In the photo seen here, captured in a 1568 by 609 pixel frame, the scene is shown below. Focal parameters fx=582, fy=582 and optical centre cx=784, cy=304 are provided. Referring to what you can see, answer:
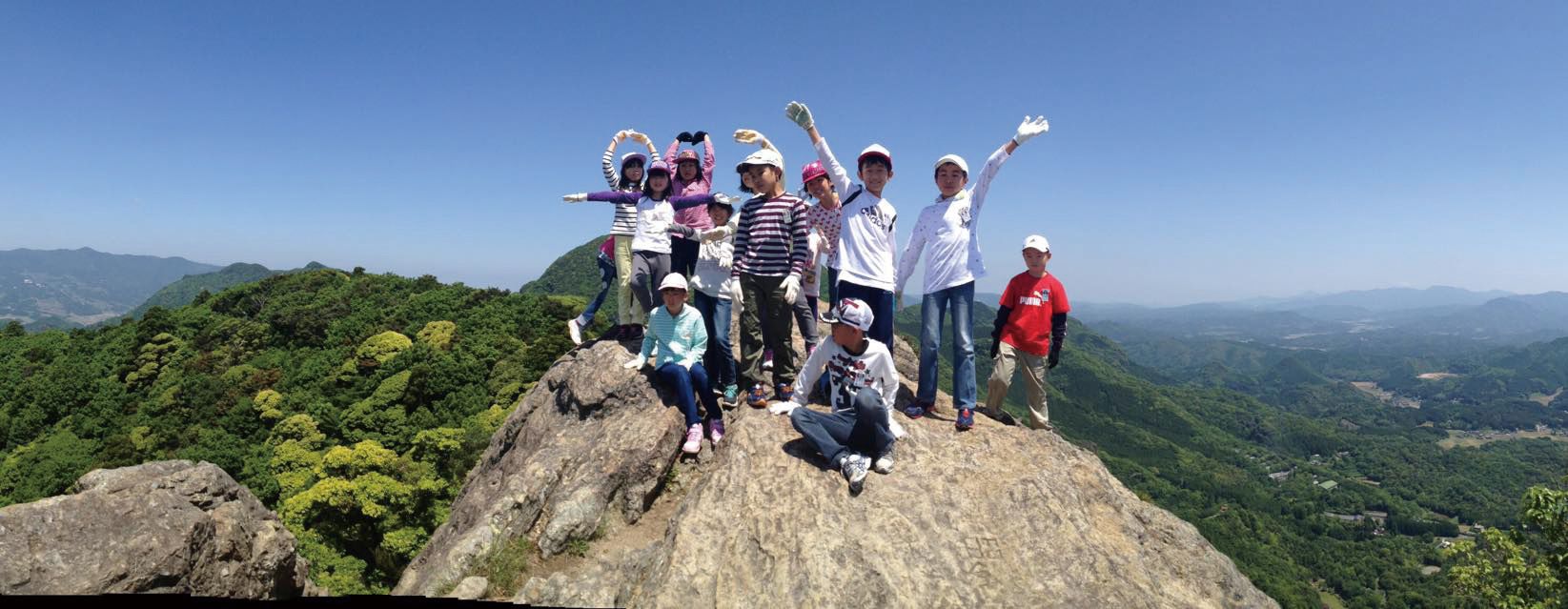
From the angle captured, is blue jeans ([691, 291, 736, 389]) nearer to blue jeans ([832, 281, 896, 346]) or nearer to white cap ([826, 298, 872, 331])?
blue jeans ([832, 281, 896, 346])

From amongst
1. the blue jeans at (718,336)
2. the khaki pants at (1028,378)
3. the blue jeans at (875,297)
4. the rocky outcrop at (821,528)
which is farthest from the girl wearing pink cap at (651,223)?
the khaki pants at (1028,378)

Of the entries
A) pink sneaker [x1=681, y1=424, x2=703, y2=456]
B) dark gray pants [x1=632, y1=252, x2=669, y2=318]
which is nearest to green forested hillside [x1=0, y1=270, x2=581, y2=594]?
dark gray pants [x1=632, y1=252, x2=669, y2=318]

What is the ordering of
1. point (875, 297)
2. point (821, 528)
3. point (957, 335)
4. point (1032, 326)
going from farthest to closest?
point (1032, 326)
point (875, 297)
point (957, 335)
point (821, 528)

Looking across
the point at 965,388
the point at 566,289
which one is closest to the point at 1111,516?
the point at 965,388

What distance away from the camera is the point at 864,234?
6.55 meters

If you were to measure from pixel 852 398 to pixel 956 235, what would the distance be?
2346 millimetres

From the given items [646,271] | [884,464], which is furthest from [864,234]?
[646,271]

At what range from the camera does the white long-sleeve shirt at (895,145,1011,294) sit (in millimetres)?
6594

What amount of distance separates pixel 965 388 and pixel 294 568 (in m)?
9.90

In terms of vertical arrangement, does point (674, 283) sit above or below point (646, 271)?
below

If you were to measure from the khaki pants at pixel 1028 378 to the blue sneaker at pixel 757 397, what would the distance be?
9.20 ft

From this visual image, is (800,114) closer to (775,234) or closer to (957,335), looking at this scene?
(775,234)

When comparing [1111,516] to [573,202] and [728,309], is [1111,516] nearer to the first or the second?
[728,309]

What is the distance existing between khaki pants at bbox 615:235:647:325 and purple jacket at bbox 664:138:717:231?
1.02 meters
